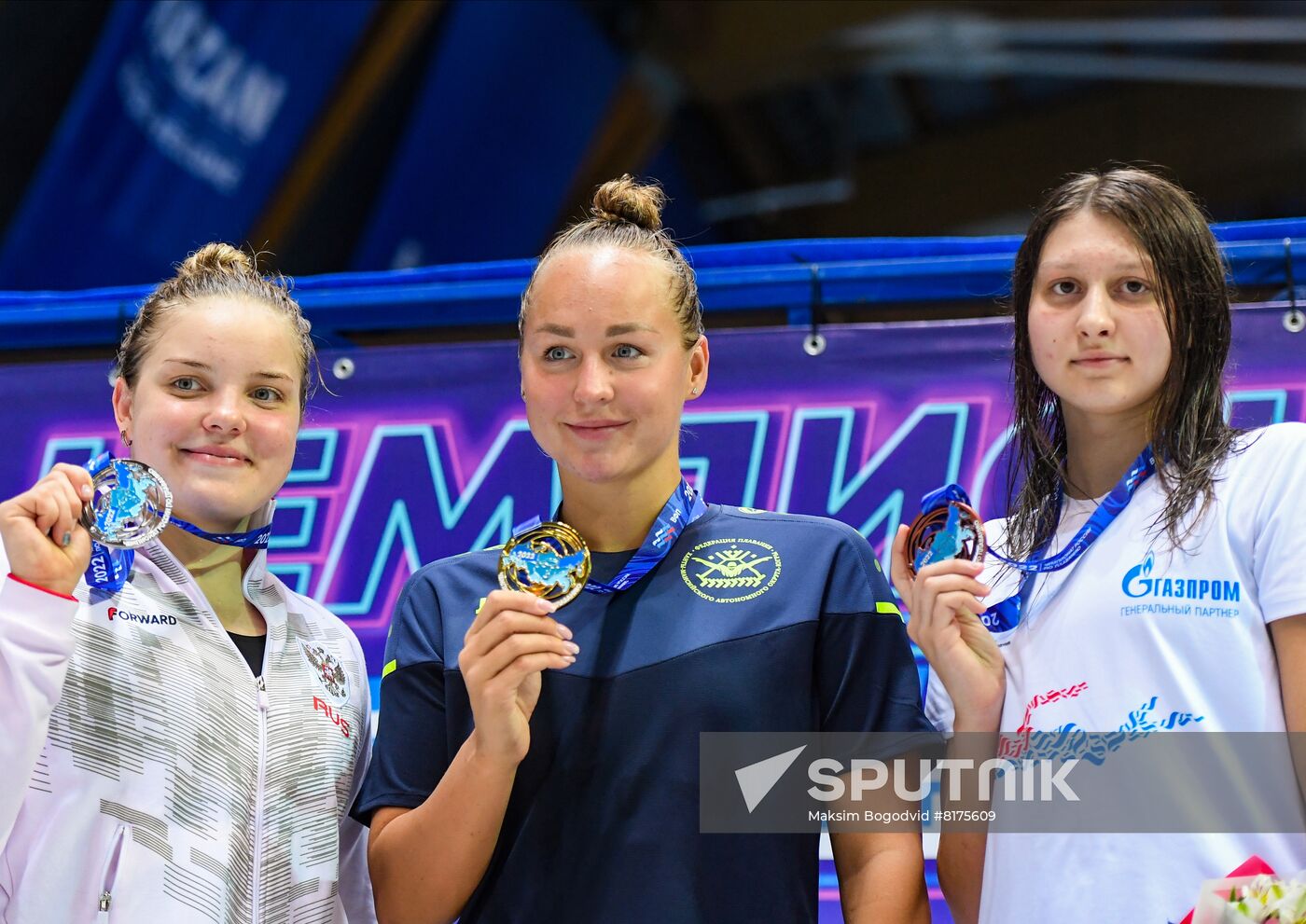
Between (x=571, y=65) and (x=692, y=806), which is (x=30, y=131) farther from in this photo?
(x=692, y=806)

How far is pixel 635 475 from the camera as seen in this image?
2.39m

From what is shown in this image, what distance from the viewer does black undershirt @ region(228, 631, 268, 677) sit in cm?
252

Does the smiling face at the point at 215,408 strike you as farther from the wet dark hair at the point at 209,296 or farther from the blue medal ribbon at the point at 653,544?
the blue medal ribbon at the point at 653,544

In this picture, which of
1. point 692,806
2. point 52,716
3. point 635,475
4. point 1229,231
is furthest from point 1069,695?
point 52,716

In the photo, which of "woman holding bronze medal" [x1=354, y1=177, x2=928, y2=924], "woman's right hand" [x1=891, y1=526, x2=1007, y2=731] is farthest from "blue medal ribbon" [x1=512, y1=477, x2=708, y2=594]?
"woman's right hand" [x1=891, y1=526, x2=1007, y2=731]

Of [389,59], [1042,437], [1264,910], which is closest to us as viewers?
[1264,910]

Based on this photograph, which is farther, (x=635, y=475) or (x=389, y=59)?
(x=389, y=59)

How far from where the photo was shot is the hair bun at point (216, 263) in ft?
8.77

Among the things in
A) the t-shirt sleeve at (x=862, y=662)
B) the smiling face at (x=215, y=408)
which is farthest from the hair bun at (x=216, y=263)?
the t-shirt sleeve at (x=862, y=662)

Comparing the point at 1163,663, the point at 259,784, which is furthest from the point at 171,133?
the point at 1163,663

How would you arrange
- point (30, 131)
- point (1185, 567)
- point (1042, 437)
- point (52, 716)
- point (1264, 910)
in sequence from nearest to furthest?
point (1264, 910) < point (1185, 567) < point (52, 716) < point (1042, 437) < point (30, 131)

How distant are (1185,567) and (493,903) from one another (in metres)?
1.17

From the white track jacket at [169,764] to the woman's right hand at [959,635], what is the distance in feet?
3.49

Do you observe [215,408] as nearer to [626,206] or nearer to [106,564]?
[106,564]
